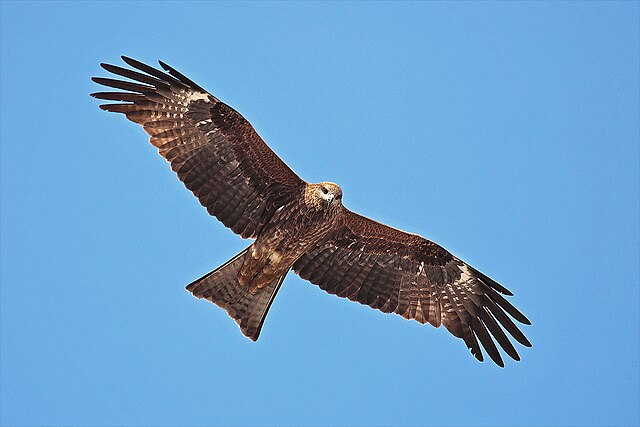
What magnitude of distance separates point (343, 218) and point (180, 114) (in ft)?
8.83

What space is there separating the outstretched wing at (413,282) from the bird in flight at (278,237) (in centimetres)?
1

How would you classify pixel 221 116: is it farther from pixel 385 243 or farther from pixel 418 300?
pixel 418 300

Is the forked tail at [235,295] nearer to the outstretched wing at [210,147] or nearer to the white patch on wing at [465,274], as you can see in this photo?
the outstretched wing at [210,147]

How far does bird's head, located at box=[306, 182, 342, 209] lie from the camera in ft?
46.5

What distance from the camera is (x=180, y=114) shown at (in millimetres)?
14141

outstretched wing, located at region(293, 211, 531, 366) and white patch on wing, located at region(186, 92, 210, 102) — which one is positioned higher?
outstretched wing, located at region(293, 211, 531, 366)

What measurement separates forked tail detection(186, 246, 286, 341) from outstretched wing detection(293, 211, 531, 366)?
0.99 m

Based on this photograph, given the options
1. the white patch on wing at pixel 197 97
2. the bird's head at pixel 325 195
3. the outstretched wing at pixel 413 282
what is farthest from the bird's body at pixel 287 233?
the white patch on wing at pixel 197 97

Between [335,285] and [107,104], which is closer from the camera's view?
[107,104]

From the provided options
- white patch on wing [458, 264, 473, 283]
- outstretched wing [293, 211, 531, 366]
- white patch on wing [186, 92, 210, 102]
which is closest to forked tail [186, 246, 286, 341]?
outstretched wing [293, 211, 531, 366]

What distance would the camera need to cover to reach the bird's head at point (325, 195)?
1417 cm

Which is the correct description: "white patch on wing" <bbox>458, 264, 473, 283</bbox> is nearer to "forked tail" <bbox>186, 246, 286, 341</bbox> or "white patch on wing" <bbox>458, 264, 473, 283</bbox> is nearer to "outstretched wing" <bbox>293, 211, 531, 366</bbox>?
"outstretched wing" <bbox>293, 211, 531, 366</bbox>

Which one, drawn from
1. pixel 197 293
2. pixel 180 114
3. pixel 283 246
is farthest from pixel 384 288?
pixel 180 114

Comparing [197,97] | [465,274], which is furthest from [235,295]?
[465,274]
